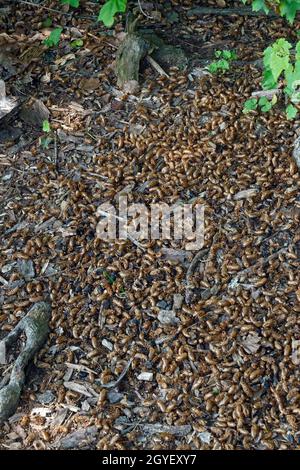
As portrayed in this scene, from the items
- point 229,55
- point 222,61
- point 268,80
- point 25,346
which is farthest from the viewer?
point 229,55

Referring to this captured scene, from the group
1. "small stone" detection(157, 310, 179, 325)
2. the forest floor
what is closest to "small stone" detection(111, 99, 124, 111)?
the forest floor

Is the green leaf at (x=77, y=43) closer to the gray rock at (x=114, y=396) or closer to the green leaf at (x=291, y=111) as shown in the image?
the green leaf at (x=291, y=111)

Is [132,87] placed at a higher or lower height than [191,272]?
higher

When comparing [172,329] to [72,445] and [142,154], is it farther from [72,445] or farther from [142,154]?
[142,154]

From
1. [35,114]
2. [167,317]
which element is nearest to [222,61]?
[35,114]

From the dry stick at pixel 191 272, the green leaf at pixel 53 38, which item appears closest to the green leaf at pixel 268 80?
the dry stick at pixel 191 272

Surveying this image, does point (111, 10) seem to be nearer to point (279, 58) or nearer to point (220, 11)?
point (279, 58)
